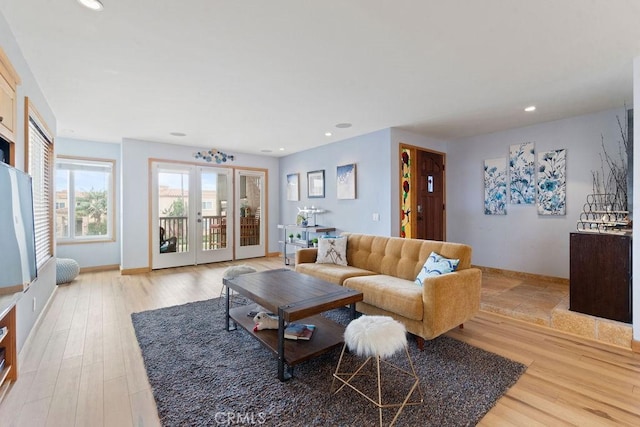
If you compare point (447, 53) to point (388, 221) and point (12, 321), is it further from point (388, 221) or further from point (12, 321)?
point (12, 321)

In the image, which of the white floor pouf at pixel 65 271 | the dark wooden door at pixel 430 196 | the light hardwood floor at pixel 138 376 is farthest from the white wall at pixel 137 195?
the dark wooden door at pixel 430 196

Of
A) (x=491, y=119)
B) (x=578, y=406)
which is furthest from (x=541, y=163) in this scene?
(x=578, y=406)

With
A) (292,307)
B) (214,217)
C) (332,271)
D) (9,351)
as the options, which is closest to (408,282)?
(332,271)

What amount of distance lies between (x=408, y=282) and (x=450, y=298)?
524 millimetres

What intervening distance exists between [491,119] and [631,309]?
Answer: 8.62 ft

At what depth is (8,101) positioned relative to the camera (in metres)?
2.11

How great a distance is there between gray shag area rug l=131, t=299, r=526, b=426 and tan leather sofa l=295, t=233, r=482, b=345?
28cm

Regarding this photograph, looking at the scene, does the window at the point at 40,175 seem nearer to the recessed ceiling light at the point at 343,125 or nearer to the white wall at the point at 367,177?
the recessed ceiling light at the point at 343,125

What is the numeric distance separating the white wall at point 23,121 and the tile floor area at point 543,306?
4506mm

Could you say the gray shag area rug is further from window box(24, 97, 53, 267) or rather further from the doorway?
the doorway

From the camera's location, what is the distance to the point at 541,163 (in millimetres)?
4289

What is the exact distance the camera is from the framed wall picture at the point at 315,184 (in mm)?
5863

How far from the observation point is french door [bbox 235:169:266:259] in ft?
21.6

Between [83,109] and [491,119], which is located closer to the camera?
[83,109]
